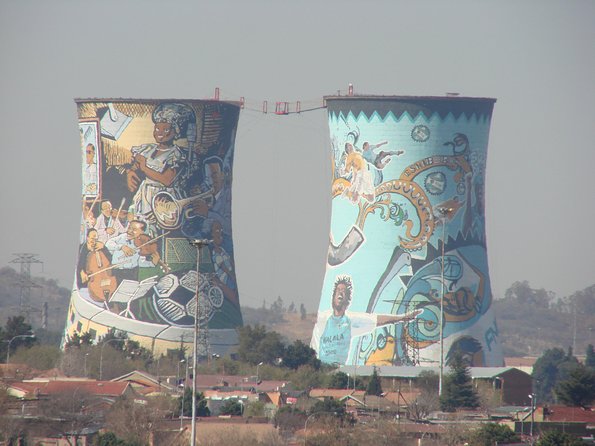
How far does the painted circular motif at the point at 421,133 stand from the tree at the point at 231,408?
1008cm

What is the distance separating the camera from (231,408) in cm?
3600

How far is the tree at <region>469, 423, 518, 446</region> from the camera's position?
95.7ft

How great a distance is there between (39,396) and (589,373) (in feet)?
43.2

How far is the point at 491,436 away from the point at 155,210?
18.8m

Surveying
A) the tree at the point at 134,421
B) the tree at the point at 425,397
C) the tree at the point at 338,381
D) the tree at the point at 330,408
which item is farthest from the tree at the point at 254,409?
the tree at the point at 338,381

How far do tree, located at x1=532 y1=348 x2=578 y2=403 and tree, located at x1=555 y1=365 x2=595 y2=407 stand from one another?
1387cm

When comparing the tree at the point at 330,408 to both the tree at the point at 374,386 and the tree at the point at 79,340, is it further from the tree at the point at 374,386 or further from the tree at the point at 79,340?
the tree at the point at 79,340

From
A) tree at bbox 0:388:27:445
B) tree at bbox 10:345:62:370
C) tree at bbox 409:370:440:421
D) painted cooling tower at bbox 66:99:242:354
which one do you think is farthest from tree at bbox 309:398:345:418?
tree at bbox 10:345:62:370

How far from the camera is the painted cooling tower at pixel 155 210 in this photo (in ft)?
150

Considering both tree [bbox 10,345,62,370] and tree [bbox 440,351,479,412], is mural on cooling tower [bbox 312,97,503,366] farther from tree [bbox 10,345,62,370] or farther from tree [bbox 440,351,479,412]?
tree [bbox 10,345,62,370]

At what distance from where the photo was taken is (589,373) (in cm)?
4009

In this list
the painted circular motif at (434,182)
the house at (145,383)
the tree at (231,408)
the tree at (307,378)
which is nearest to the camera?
the tree at (231,408)

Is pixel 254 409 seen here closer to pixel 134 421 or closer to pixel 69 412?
pixel 69 412

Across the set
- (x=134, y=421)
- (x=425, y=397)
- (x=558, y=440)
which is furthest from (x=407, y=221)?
(x=558, y=440)
